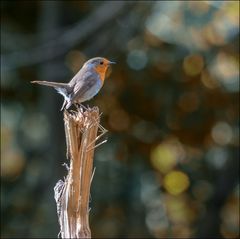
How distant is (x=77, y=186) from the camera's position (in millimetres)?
3363

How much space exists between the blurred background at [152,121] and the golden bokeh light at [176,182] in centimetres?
2

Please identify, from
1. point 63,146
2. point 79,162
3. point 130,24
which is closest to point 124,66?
point 130,24

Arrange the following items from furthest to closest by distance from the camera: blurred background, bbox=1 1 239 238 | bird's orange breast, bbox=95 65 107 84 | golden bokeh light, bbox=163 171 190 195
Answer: golden bokeh light, bbox=163 171 190 195 → blurred background, bbox=1 1 239 238 → bird's orange breast, bbox=95 65 107 84

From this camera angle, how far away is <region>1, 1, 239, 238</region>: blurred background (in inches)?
484

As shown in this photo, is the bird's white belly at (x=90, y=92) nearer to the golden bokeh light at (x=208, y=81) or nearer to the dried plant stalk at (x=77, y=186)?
the dried plant stalk at (x=77, y=186)

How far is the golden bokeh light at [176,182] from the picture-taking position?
1276cm

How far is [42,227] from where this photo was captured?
1252cm

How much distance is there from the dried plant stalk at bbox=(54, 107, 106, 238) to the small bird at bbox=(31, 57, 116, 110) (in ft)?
7.16

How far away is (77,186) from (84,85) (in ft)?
9.02

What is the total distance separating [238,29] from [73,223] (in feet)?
30.5

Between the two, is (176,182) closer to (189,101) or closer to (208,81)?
(189,101)

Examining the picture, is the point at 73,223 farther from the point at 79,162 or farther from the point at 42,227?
the point at 42,227

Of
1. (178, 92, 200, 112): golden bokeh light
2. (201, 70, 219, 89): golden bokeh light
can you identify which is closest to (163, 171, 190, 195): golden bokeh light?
(178, 92, 200, 112): golden bokeh light

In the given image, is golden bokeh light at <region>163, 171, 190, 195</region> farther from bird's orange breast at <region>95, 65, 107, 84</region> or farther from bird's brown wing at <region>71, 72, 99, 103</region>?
bird's brown wing at <region>71, 72, 99, 103</region>
